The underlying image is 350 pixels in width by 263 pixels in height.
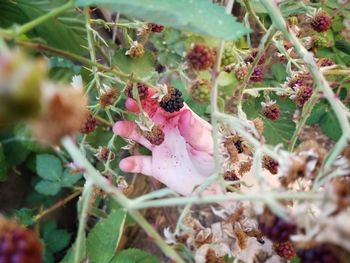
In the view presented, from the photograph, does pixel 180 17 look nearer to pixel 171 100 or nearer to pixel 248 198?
pixel 248 198

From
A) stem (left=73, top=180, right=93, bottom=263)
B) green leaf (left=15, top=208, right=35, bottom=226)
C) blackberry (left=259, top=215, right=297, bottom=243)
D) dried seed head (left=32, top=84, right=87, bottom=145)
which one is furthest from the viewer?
green leaf (left=15, top=208, right=35, bottom=226)

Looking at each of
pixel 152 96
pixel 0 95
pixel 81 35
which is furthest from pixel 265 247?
pixel 0 95

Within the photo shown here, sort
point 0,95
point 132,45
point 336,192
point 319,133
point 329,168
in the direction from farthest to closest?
point 319,133
point 132,45
point 329,168
point 336,192
point 0,95

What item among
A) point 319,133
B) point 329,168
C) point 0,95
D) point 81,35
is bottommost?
point 319,133

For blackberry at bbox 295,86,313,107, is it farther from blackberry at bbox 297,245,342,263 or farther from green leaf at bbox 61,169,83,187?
green leaf at bbox 61,169,83,187

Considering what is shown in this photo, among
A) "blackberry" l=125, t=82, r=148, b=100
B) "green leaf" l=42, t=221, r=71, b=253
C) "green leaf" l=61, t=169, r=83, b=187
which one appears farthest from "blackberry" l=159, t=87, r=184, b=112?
"green leaf" l=42, t=221, r=71, b=253

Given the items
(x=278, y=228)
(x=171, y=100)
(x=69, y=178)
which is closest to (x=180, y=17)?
(x=278, y=228)

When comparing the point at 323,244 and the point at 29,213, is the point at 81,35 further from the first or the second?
the point at 323,244

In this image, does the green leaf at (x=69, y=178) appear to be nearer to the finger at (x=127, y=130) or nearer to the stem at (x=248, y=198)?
the finger at (x=127, y=130)
